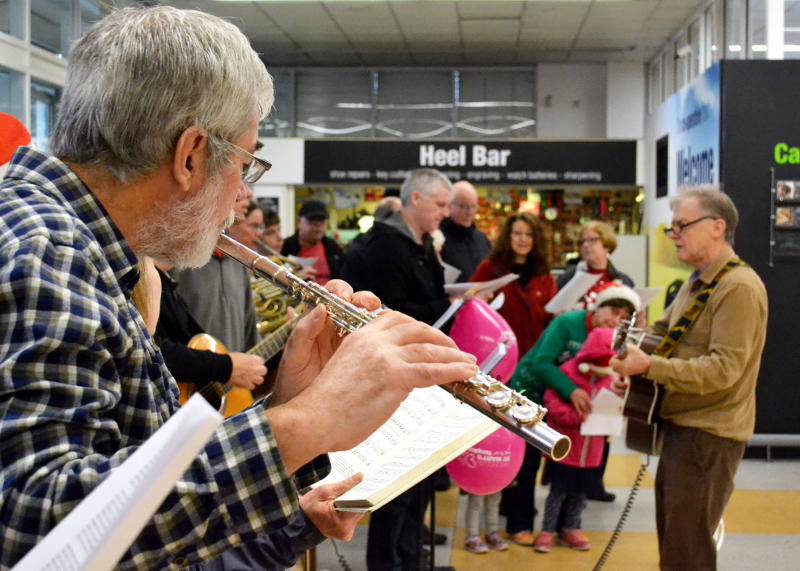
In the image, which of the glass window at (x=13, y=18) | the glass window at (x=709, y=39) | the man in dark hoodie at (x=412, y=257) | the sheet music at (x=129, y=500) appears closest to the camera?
the sheet music at (x=129, y=500)

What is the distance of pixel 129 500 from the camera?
1.99 ft

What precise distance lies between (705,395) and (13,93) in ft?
16.1

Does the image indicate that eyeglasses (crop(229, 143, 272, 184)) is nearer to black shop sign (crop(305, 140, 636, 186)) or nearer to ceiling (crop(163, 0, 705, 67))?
ceiling (crop(163, 0, 705, 67))

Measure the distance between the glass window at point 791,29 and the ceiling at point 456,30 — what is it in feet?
9.62

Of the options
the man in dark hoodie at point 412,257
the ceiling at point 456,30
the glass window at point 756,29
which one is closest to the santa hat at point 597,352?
the man in dark hoodie at point 412,257

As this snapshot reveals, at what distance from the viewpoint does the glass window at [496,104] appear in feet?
48.3

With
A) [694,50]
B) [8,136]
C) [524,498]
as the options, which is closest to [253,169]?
[8,136]

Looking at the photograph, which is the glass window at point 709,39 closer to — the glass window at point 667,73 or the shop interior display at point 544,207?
the glass window at point 667,73

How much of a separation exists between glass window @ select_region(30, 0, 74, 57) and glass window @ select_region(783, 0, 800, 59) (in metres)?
5.64

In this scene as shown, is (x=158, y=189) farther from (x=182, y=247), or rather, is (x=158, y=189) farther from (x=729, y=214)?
(x=729, y=214)

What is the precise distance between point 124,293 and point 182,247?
0.48 ft

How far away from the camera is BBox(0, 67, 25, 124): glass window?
5.87 metres

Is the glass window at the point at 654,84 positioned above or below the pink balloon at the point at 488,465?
above

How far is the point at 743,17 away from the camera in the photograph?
8258 millimetres
